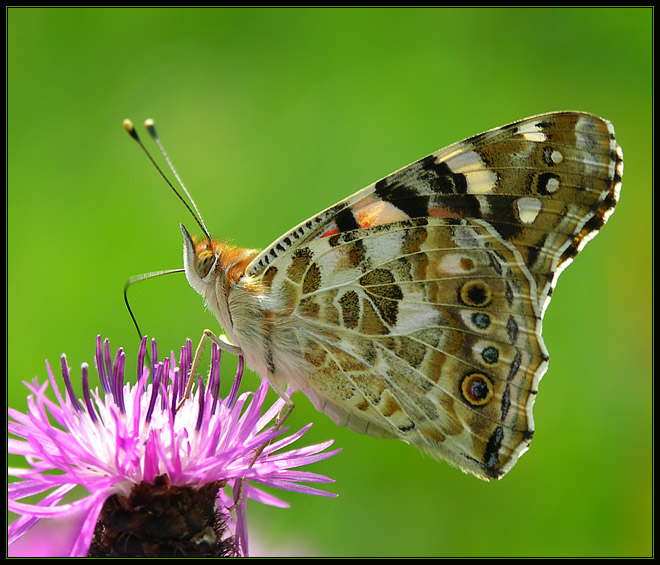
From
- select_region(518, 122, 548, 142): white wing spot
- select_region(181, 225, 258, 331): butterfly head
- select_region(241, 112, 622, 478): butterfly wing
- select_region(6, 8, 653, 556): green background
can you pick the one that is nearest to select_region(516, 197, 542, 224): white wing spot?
select_region(241, 112, 622, 478): butterfly wing

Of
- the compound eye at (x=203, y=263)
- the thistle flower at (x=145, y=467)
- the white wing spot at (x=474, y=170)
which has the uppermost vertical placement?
the compound eye at (x=203, y=263)

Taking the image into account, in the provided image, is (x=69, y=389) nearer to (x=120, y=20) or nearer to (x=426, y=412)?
(x=426, y=412)

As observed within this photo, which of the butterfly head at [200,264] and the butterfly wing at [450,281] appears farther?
the butterfly head at [200,264]

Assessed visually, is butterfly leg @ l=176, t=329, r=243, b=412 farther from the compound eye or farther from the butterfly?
the compound eye

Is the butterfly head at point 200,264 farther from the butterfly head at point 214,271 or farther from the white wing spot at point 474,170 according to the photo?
the white wing spot at point 474,170

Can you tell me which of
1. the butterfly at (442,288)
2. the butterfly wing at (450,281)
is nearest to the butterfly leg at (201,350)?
the butterfly at (442,288)

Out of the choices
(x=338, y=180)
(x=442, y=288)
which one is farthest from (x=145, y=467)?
(x=338, y=180)

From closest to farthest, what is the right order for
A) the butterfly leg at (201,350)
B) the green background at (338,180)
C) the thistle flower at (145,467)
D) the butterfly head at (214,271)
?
1. the thistle flower at (145,467)
2. the butterfly leg at (201,350)
3. the butterfly head at (214,271)
4. the green background at (338,180)
